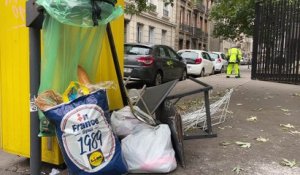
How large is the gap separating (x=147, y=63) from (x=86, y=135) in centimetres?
888

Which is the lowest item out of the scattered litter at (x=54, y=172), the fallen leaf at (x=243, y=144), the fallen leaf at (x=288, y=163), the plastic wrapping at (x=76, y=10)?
the scattered litter at (x=54, y=172)

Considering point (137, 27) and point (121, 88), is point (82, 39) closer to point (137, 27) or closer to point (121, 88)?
point (121, 88)

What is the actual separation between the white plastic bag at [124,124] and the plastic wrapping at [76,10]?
1.09m

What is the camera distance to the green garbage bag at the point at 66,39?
10.4 ft

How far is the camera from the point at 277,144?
482 cm

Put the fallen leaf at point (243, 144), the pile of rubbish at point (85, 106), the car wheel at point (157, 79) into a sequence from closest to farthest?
the pile of rubbish at point (85, 106) < the fallen leaf at point (243, 144) < the car wheel at point (157, 79)

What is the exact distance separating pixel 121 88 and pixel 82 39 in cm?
87

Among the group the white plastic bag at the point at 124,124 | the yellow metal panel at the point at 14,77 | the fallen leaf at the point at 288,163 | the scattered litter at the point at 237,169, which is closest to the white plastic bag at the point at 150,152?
the white plastic bag at the point at 124,124

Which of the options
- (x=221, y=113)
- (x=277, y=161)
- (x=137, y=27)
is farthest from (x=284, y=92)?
(x=137, y=27)

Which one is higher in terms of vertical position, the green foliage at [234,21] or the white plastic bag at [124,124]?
the green foliage at [234,21]

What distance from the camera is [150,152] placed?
3736mm

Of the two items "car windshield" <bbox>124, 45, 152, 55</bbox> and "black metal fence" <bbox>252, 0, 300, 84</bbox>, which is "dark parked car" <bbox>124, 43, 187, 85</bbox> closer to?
"car windshield" <bbox>124, 45, 152, 55</bbox>

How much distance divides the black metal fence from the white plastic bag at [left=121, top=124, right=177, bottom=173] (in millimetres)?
8937

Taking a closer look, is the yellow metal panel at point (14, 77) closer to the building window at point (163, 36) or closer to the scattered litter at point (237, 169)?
the scattered litter at point (237, 169)
